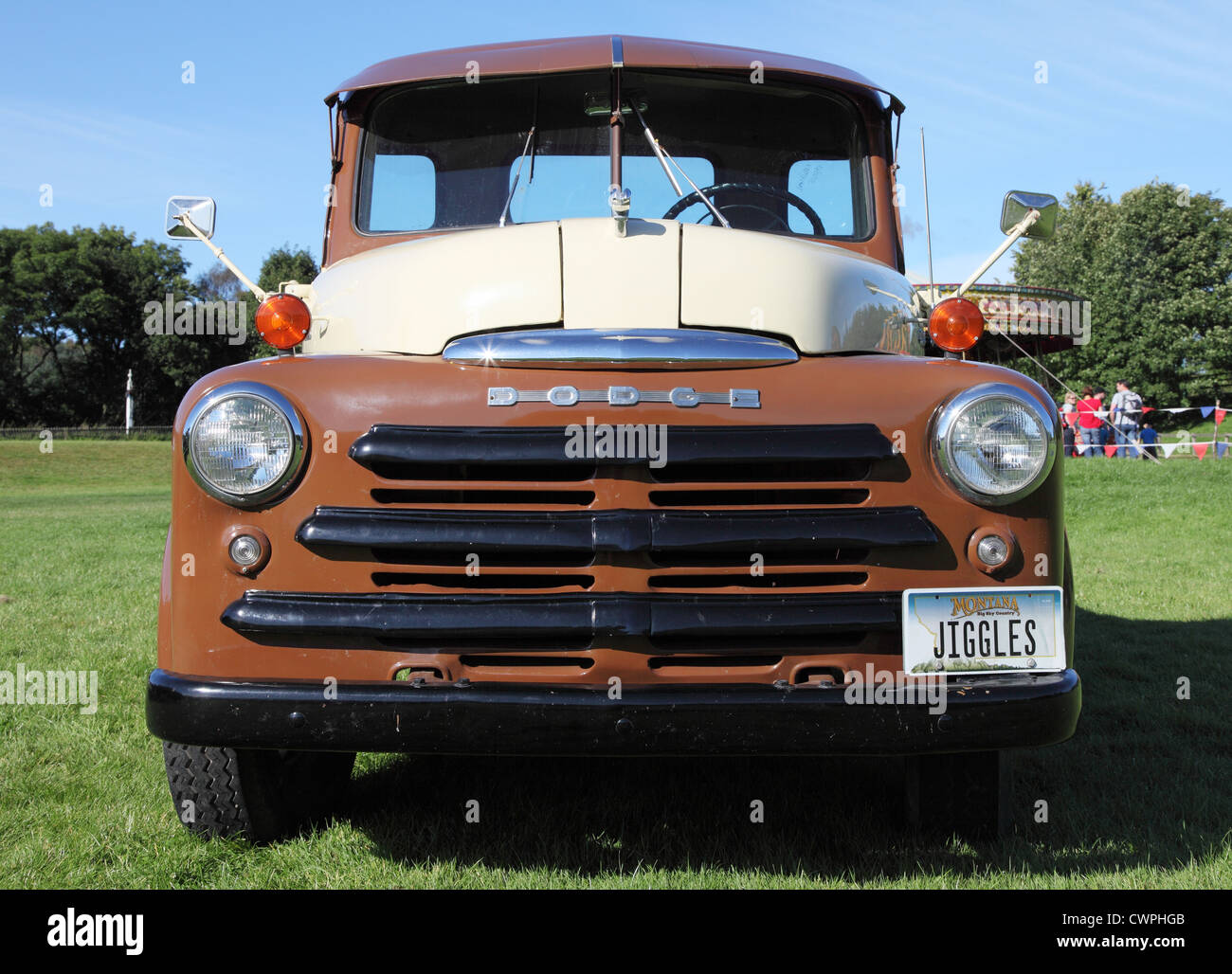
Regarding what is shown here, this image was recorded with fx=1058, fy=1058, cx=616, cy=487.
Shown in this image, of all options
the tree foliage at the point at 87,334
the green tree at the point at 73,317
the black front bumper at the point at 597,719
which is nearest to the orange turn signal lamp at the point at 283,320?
the black front bumper at the point at 597,719

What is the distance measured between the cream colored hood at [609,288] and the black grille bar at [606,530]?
0.69 metres

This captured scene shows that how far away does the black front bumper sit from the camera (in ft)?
7.60

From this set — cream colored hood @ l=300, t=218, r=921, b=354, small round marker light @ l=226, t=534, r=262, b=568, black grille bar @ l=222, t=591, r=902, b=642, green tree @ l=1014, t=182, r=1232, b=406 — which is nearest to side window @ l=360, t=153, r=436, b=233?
cream colored hood @ l=300, t=218, r=921, b=354

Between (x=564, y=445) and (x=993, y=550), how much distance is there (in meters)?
1.04

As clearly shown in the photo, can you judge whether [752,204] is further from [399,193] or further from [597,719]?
[597,719]

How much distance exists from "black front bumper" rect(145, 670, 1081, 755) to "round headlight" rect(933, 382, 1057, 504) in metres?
0.46

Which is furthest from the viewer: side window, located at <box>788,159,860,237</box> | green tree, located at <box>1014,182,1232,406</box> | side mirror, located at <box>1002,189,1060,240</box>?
green tree, located at <box>1014,182,1232,406</box>

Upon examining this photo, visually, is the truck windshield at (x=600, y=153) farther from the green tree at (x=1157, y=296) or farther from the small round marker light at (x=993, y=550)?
the green tree at (x=1157, y=296)

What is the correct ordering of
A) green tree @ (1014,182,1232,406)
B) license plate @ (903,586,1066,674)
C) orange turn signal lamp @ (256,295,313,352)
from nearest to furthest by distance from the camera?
1. license plate @ (903,586,1066,674)
2. orange turn signal lamp @ (256,295,313,352)
3. green tree @ (1014,182,1232,406)

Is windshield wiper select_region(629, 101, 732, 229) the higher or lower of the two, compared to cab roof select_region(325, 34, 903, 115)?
lower

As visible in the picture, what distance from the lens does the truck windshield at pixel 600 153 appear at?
3578 mm

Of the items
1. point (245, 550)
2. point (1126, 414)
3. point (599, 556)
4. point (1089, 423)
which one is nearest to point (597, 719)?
point (599, 556)

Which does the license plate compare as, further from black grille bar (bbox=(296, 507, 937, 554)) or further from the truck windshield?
the truck windshield
